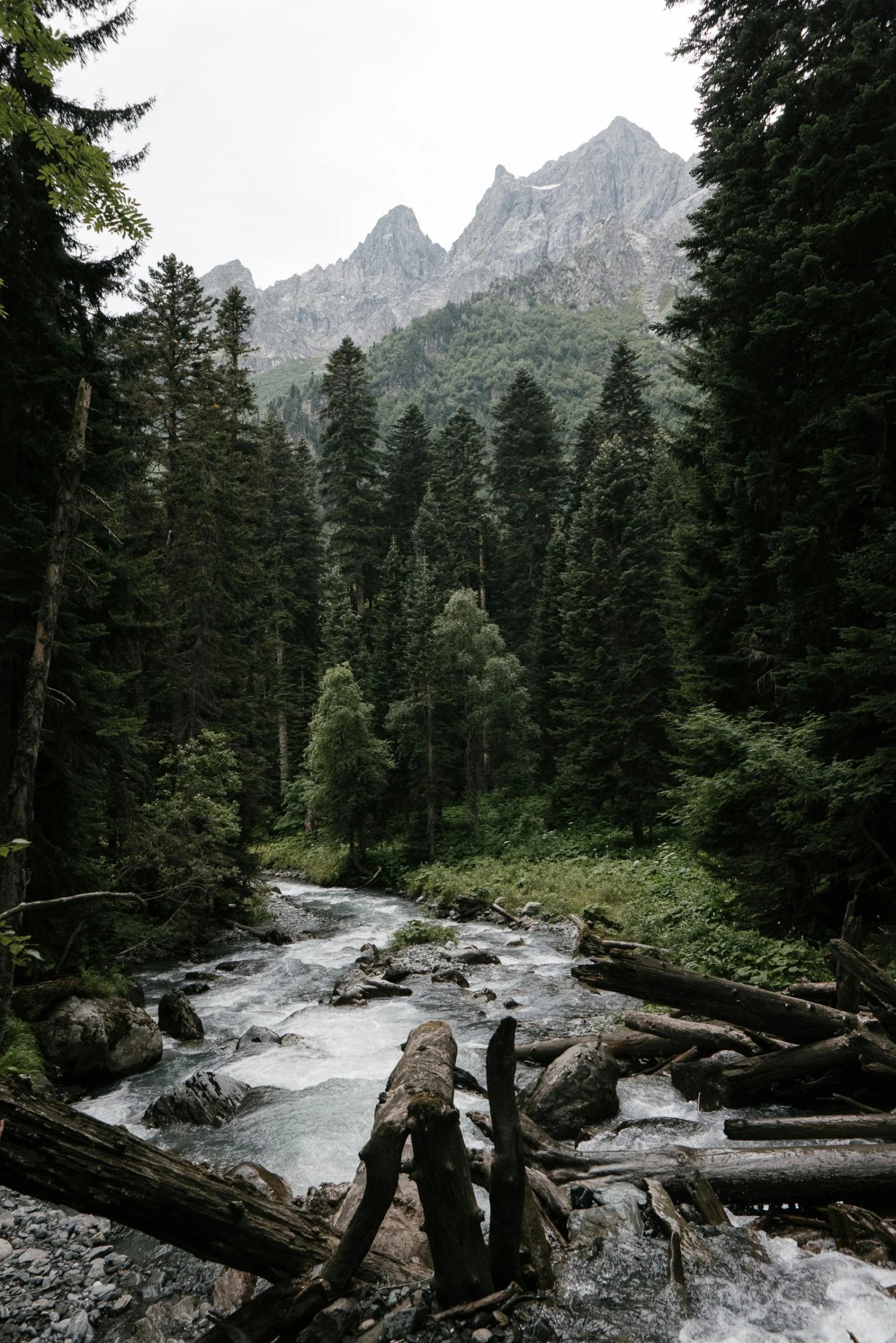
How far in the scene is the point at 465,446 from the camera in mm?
47344

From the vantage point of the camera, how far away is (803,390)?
481 inches

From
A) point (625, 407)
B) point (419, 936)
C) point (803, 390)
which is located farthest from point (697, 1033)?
point (625, 407)

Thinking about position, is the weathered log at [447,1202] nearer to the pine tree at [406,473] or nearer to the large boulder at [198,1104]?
the large boulder at [198,1104]

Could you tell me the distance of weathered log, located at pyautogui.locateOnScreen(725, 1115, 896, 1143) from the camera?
19.5 ft

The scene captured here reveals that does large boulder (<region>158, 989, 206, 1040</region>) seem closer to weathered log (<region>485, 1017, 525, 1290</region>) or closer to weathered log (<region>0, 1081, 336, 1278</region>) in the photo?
weathered log (<region>0, 1081, 336, 1278</region>)

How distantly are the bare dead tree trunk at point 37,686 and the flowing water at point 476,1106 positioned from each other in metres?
3.14

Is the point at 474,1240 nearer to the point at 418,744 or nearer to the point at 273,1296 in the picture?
the point at 273,1296

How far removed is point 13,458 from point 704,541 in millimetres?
13262

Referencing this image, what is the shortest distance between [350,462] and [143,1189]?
155 ft

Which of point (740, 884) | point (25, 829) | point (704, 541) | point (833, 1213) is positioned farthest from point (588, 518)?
point (833, 1213)

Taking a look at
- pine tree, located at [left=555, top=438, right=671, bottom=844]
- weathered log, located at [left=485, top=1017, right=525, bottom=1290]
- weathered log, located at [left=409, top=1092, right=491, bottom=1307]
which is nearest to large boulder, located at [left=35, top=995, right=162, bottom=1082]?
weathered log, located at [left=409, top=1092, right=491, bottom=1307]

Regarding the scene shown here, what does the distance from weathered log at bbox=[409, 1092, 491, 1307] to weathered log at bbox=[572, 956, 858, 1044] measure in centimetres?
332

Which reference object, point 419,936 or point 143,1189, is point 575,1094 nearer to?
point 143,1189

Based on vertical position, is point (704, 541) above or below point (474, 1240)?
above
